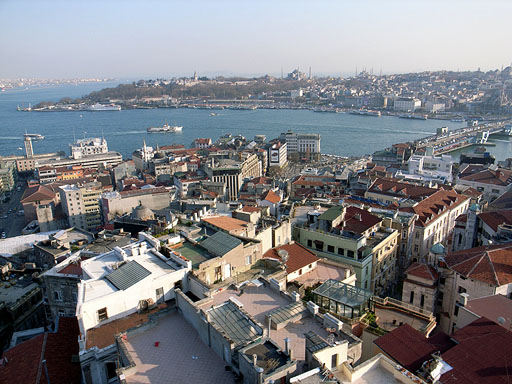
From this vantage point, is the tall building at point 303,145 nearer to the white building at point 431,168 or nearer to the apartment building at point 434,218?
the white building at point 431,168

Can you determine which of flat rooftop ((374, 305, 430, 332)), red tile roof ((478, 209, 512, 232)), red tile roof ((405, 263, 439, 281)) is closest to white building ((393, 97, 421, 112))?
red tile roof ((478, 209, 512, 232))

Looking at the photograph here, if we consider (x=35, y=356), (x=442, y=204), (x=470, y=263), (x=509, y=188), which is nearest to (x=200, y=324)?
(x=35, y=356)

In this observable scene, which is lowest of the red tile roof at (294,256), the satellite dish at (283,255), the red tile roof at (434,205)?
the red tile roof at (434,205)

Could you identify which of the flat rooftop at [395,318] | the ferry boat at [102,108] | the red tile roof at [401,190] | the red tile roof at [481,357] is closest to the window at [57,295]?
the flat rooftop at [395,318]

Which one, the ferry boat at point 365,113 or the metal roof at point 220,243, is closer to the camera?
the metal roof at point 220,243

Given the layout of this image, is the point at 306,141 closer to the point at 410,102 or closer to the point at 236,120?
the point at 236,120

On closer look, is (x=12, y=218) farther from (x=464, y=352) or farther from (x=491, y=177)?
(x=491, y=177)

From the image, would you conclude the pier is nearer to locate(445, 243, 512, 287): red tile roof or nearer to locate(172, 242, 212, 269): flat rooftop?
locate(445, 243, 512, 287): red tile roof
